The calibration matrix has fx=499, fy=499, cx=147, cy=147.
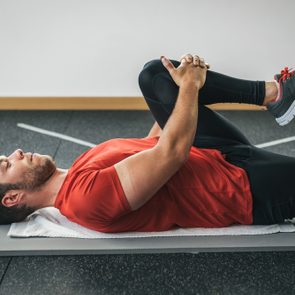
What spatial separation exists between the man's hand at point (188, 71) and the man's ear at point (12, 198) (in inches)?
26.6

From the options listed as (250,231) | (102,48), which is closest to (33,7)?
(102,48)

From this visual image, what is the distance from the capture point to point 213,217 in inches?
69.4

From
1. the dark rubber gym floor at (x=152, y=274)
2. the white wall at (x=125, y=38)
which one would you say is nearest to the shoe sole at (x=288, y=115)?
the dark rubber gym floor at (x=152, y=274)

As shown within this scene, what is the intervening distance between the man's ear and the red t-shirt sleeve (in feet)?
0.90

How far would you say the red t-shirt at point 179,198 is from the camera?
1.65 metres

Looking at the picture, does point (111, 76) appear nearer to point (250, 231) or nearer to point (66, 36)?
point (66, 36)

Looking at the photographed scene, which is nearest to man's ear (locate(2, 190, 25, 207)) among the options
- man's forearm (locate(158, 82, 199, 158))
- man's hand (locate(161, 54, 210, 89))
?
man's forearm (locate(158, 82, 199, 158))

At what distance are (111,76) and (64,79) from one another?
0.99 ft

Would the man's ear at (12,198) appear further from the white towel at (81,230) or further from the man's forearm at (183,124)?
the man's forearm at (183,124)

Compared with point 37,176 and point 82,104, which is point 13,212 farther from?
point 82,104

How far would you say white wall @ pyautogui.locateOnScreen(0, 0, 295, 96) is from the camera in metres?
2.96

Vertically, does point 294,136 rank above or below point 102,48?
below

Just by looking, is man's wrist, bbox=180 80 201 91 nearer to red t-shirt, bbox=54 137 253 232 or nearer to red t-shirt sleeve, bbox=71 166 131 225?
red t-shirt, bbox=54 137 253 232

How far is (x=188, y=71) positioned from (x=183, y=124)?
0.22m
